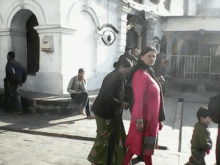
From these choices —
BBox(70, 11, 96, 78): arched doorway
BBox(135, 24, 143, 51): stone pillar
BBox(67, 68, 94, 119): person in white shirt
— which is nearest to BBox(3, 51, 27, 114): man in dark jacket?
BBox(67, 68, 94, 119): person in white shirt

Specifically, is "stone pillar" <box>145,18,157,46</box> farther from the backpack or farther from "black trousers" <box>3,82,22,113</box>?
the backpack

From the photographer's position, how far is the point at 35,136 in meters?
4.87

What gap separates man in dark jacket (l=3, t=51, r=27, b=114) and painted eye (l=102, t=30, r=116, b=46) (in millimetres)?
3778

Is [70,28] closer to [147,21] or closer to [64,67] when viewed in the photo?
[64,67]

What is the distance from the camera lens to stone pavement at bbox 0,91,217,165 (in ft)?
12.4

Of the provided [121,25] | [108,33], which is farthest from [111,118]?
[121,25]

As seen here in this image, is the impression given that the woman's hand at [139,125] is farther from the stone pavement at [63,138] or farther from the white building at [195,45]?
the white building at [195,45]

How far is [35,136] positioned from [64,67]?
115 inches

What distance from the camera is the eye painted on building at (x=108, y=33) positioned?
914 cm

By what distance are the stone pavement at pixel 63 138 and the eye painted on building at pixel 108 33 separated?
3.62 meters

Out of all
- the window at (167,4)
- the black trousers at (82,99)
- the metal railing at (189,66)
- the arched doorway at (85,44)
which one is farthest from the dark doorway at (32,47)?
the window at (167,4)

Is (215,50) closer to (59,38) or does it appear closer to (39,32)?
(59,38)

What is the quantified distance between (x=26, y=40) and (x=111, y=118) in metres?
6.62

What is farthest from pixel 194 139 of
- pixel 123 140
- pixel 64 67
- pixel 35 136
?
pixel 64 67
